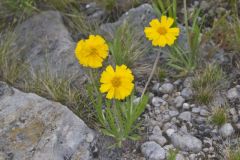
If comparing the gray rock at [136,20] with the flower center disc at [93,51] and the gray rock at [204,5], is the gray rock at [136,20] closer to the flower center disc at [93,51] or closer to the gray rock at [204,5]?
the gray rock at [204,5]

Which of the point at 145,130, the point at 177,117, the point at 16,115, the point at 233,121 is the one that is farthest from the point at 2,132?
the point at 233,121

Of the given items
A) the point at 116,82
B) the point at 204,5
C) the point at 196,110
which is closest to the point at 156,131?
the point at 196,110

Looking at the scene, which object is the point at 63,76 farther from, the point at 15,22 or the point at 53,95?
the point at 15,22

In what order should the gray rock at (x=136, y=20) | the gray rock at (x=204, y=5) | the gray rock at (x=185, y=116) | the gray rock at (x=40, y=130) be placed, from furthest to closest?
the gray rock at (x=204, y=5)
the gray rock at (x=136, y=20)
the gray rock at (x=185, y=116)
the gray rock at (x=40, y=130)

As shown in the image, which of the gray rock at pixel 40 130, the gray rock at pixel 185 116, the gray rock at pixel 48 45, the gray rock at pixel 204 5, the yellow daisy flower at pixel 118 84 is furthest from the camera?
the gray rock at pixel 204 5

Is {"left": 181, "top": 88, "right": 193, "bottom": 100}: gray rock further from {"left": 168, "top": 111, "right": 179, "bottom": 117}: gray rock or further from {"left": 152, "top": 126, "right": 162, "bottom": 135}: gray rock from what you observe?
{"left": 152, "top": 126, "right": 162, "bottom": 135}: gray rock

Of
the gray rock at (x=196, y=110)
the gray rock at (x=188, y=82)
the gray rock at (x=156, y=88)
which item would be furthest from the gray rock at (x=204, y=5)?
the gray rock at (x=196, y=110)
